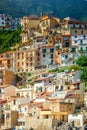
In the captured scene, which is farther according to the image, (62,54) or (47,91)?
(62,54)

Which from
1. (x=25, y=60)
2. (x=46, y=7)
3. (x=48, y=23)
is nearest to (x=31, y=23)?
(x=48, y=23)

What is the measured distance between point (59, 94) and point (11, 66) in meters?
16.4

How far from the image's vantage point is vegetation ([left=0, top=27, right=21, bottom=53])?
89.5 m

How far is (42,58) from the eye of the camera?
A: 259 feet

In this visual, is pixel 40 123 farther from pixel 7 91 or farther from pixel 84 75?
pixel 7 91

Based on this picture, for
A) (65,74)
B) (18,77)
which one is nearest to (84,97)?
(65,74)

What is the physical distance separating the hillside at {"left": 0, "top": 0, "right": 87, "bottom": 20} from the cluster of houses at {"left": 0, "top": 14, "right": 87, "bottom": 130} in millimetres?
19311

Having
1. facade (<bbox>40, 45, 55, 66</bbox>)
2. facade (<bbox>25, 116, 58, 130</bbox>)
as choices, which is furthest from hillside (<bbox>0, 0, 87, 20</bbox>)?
facade (<bbox>25, 116, 58, 130</bbox>)

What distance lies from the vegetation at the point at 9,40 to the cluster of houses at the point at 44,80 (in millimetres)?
1210

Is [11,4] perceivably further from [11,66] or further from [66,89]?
[66,89]

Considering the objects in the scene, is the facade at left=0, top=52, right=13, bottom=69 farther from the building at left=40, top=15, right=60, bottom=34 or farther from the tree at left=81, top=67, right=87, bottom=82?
the tree at left=81, top=67, right=87, bottom=82

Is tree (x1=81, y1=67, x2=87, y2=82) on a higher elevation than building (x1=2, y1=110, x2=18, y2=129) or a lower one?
higher

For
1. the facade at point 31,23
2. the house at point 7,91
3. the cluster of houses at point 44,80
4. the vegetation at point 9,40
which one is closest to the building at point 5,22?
the vegetation at point 9,40

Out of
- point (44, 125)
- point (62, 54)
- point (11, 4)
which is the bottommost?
point (44, 125)
